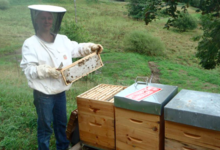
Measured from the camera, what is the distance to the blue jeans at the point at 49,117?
2412 millimetres

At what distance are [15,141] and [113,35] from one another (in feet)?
35.7

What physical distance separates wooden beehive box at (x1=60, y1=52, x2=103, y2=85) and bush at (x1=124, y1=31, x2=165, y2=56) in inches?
360

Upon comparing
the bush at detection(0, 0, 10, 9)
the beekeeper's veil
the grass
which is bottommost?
the grass

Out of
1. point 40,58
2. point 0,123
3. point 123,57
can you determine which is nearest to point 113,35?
point 123,57

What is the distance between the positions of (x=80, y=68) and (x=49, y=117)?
2.34 ft

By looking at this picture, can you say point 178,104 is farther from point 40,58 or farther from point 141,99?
point 40,58

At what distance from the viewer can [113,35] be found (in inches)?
522

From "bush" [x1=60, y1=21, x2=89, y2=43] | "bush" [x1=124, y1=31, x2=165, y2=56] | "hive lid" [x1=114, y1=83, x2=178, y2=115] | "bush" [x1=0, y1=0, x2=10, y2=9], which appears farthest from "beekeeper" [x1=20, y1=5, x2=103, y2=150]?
"bush" [x1=0, y1=0, x2=10, y2=9]

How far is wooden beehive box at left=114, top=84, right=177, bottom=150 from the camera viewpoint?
1.92m

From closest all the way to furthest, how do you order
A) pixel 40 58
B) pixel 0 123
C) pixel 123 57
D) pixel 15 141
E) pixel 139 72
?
pixel 40 58, pixel 15 141, pixel 0 123, pixel 139 72, pixel 123 57

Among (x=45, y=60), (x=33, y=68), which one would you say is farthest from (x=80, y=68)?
(x=33, y=68)

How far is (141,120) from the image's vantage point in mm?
2027

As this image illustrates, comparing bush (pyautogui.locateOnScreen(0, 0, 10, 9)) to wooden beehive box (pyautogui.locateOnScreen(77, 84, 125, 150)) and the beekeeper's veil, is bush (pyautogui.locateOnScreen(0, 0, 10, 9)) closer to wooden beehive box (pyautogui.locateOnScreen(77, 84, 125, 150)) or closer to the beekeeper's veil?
the beekeeper's veil

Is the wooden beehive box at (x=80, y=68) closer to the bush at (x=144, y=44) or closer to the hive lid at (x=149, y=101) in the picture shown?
the hive lid at (x=149, y=101)
